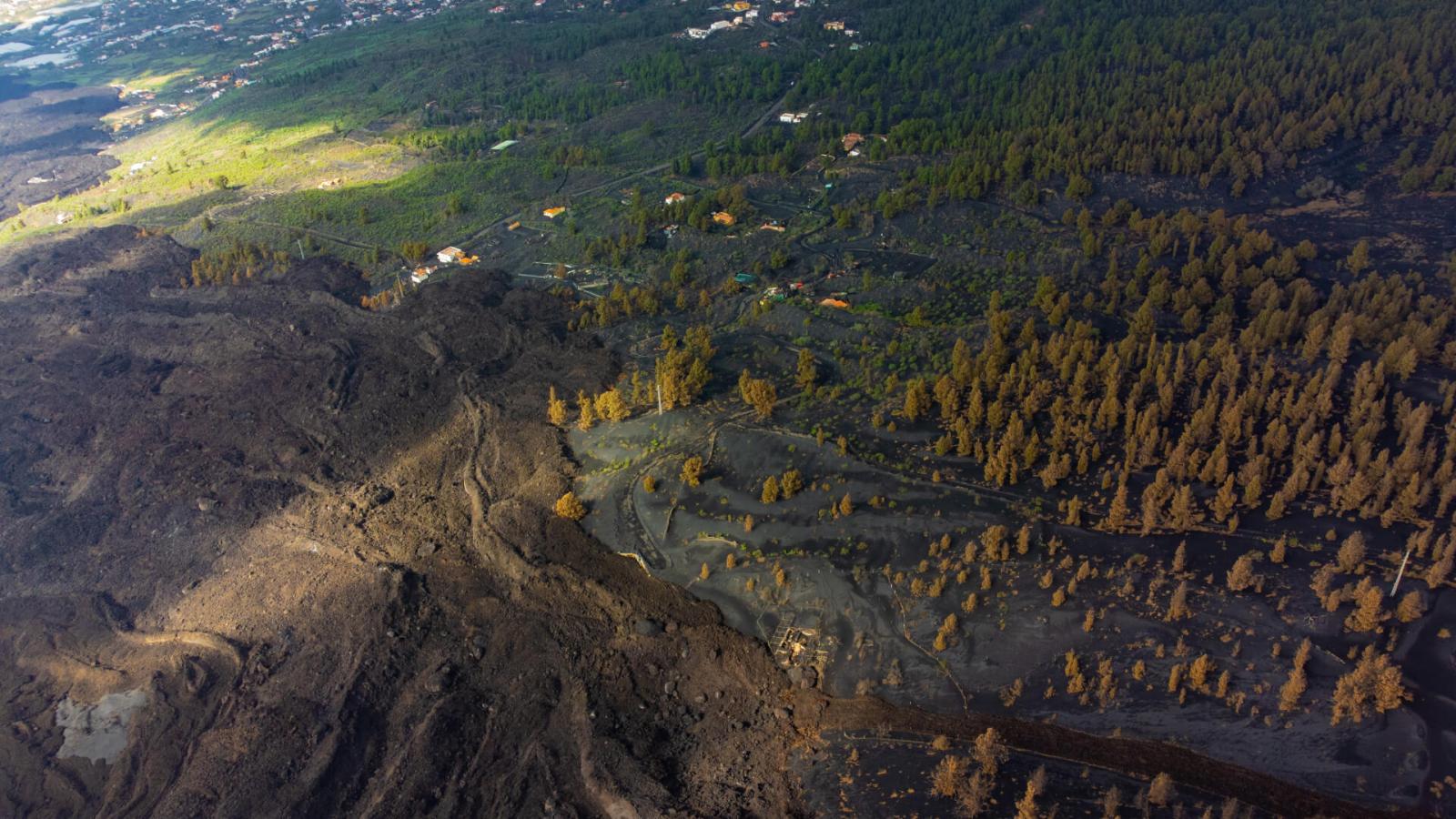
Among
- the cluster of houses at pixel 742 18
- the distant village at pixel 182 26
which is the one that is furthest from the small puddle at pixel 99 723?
the distant village at pixel 182 26

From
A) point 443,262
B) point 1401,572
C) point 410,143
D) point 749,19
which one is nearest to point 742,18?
point 749,19

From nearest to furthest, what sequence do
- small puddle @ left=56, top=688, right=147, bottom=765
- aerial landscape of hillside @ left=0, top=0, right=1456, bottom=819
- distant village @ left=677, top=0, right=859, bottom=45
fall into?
1. aerial landscape of hillside @ left=0, top=0, right=1456, bottom=819
2. small puddle @ left=56, top=688, right=147, bottom=765
3. distant village @ left=677, top=0, right=859, bottom=45

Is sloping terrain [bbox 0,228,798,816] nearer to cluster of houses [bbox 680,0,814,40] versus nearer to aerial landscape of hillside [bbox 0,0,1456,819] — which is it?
aerial landscape of hillside [bbox 0,0,1456,819]

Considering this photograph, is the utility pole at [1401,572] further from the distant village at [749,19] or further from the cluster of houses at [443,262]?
the distant village at [749,19]

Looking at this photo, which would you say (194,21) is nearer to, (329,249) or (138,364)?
(329,249)

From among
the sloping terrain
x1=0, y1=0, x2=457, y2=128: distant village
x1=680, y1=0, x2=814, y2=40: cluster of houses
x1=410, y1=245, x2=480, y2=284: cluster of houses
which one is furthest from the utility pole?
x1=0, y1=0, x2=457, y2=128: distant village

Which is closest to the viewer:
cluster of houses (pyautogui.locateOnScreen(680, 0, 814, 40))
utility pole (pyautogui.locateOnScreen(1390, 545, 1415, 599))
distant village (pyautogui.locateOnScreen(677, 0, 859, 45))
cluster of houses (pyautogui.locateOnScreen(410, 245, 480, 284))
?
utility pole (pyautogui.locateOnScreen(1390, 545, 1415, 599))
